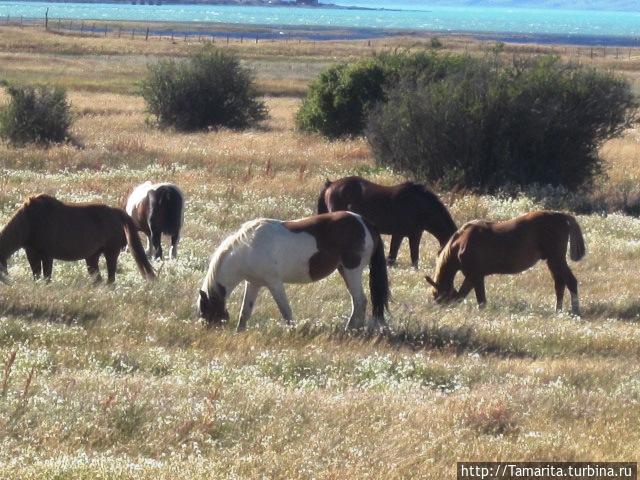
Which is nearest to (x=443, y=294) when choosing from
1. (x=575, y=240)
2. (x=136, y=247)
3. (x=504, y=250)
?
(x=504, y=250)

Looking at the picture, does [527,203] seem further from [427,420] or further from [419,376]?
[427,420]

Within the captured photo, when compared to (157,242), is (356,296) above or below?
above

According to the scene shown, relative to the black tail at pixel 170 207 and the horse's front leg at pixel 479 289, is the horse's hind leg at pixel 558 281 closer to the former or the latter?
the horse's front leg at pixel 479 289

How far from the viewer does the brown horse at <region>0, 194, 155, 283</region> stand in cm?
1265

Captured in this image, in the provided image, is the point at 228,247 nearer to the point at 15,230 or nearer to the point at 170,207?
the point at 15,230

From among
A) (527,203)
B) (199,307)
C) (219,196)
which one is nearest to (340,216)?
(199,307)

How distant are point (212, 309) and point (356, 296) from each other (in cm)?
148

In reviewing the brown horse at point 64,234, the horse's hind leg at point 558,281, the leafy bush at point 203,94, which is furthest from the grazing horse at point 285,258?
the leafy bush at point 203,94

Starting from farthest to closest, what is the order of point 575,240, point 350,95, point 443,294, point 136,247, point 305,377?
point 350,95 < point 575,240 < point 443,294 < point 136,247 < point 305,377

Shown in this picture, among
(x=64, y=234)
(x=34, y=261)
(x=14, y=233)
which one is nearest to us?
(x=14, y=233)

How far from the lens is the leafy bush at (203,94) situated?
3856 cm

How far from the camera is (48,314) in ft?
36.0

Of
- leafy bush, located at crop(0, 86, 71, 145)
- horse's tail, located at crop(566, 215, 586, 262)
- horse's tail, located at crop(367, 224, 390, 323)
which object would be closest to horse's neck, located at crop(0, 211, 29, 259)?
horse's tail, located at crop(367, 224, 390, 323)

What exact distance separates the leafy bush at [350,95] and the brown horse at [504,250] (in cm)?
2243
